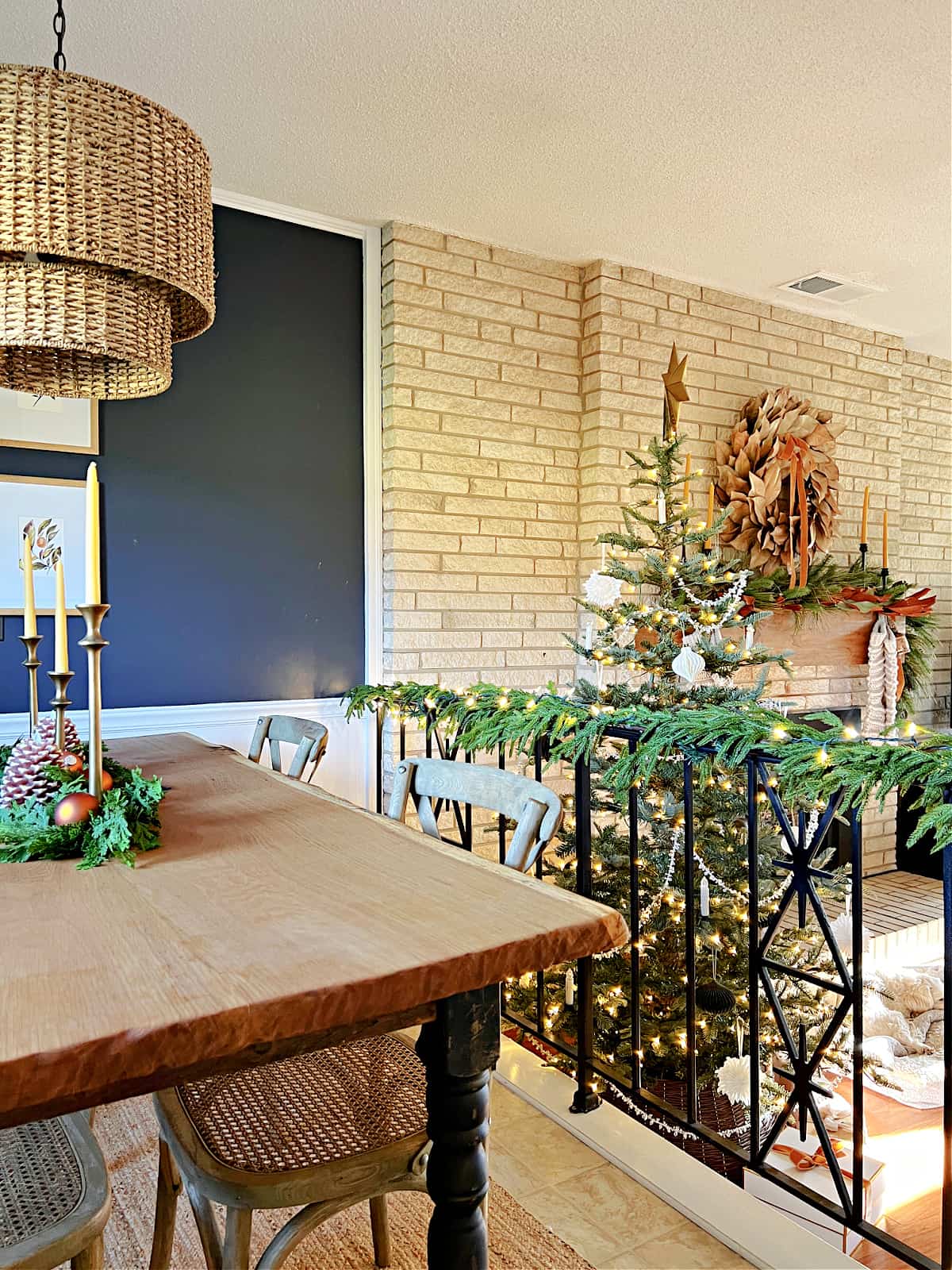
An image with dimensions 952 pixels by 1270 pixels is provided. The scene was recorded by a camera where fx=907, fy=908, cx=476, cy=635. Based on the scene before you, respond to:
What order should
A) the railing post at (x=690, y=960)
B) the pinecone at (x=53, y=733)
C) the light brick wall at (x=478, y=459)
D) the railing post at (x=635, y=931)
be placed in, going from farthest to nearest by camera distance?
the light brick wall at (x=478, y=459) → the railing post at (x=635, y=931) → the railing post at (x=690, y=960) → the pinecone at (x=53, y=733)

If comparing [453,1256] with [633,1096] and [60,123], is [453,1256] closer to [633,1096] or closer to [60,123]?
[633,1096]

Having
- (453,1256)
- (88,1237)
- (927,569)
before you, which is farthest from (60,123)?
(927,569)

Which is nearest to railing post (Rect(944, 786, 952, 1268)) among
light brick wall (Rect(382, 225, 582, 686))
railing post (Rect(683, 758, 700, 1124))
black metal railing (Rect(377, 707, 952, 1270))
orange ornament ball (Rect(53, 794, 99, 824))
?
→ black metal railing (Rect(377, 707, 952, 1270))

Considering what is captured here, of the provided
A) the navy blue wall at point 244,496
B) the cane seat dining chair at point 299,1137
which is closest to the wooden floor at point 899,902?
the navy blue wall at point 244,496

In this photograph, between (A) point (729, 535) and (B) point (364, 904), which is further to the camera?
(A) point (729, 535)

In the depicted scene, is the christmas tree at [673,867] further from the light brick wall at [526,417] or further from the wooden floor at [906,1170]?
the light brick wall at [526,417]

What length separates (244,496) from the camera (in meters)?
3.19

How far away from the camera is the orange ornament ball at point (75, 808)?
4.19 feet

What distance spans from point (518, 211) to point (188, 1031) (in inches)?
125

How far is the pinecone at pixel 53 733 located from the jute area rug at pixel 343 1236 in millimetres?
795

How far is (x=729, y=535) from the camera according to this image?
412 centimetres

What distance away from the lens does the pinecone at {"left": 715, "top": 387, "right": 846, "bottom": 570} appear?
4.08 meters

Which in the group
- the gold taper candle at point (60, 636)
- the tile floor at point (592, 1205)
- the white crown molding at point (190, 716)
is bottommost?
the tile floor at point (592, 1205)

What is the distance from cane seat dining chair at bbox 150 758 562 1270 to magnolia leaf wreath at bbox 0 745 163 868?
32cm
